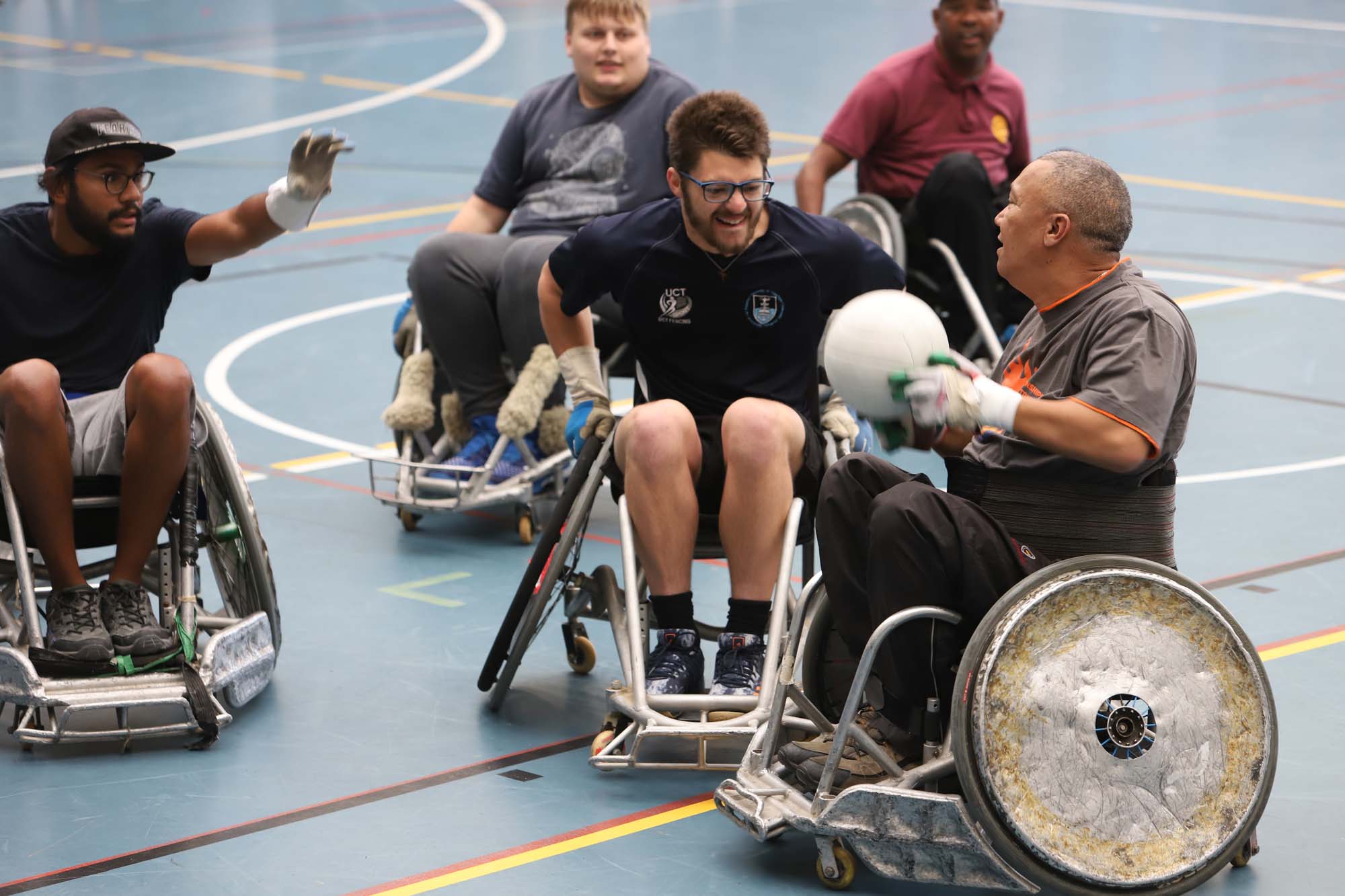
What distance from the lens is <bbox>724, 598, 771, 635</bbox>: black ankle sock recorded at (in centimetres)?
428

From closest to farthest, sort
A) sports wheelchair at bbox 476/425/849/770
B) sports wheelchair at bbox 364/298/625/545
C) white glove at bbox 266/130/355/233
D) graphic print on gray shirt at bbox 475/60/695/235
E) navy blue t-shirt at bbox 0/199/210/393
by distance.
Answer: sports wheelchair at bbox 476/425/849/770, white glove at bbox 266/130/355/233, navy blue t-shirt at bbox 0/199/210/393, sports wheelchair at bbox 364/298/625/545, graphic print on gray shirt at bbox 475/60/695/235

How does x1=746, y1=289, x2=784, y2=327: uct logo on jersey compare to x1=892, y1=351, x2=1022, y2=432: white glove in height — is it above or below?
below

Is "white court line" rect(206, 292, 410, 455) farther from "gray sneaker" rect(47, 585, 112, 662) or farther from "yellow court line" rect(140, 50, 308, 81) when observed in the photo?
"yellow court line" rect(140, 50, 308, 81)

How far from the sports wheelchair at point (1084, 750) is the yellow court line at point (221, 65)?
13.8 m

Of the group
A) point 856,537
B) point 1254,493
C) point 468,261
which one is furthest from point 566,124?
point 856,537

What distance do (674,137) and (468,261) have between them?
1.87 m

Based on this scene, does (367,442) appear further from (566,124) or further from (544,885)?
(544,885)

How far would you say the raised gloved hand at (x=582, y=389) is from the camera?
468cm

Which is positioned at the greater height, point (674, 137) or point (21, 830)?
point (674, 137)

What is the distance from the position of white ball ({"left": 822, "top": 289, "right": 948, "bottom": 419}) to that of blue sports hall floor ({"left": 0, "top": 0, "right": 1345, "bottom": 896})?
0.93 meters

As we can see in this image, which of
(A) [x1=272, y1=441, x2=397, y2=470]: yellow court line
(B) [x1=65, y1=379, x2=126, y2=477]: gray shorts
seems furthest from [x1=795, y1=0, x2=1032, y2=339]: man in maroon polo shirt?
(B) [x1=65, y1=379, x2=126, y2=477]: gray shorts

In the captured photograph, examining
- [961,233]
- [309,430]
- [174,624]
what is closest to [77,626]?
[174,624]

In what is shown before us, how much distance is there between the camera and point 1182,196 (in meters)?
11.8

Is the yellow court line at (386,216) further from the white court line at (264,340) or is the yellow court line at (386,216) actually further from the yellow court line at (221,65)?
the yellow court line at (221,65)
